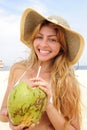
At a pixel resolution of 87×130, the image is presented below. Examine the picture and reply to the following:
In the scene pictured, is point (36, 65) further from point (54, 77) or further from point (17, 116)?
point (17, 116)

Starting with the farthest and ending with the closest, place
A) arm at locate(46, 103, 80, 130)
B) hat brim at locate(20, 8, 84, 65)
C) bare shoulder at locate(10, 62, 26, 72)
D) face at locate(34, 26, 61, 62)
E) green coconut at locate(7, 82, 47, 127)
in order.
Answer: bare shoulder at locate(10, 62, 26, 72), hat brim at locate(20, 8, 84, 65), face at locate(34, 26, 61, 62), arm at locate(46, 103, 80, 130), green coconut at locate(7, 82, 47, 127)

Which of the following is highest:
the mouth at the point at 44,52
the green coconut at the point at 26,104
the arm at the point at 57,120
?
the mouth at the point at 44,52

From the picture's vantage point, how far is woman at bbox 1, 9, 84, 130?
244 cm

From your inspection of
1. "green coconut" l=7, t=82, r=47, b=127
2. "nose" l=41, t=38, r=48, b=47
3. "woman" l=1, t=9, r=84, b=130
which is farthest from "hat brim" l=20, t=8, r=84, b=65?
"green coconut" l=7, t=82, r=47, b=127

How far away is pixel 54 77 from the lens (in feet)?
8.27

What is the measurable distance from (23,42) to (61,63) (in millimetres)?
425

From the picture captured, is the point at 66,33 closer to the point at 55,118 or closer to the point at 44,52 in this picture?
the point at 44,52

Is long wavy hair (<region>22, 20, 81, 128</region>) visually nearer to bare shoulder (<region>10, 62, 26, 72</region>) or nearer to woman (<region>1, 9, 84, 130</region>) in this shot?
woman (<region>1, 9, 84, 130</region>)

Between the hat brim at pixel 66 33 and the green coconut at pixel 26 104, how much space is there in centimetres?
70

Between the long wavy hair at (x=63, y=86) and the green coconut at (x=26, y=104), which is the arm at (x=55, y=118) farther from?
the green coconut at (x=26, y=104)

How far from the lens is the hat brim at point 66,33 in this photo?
101 inches

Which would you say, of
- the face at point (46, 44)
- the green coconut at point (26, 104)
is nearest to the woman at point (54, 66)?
the face at point (46, 44)

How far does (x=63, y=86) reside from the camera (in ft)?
8.21

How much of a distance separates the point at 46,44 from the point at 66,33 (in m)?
0.24
